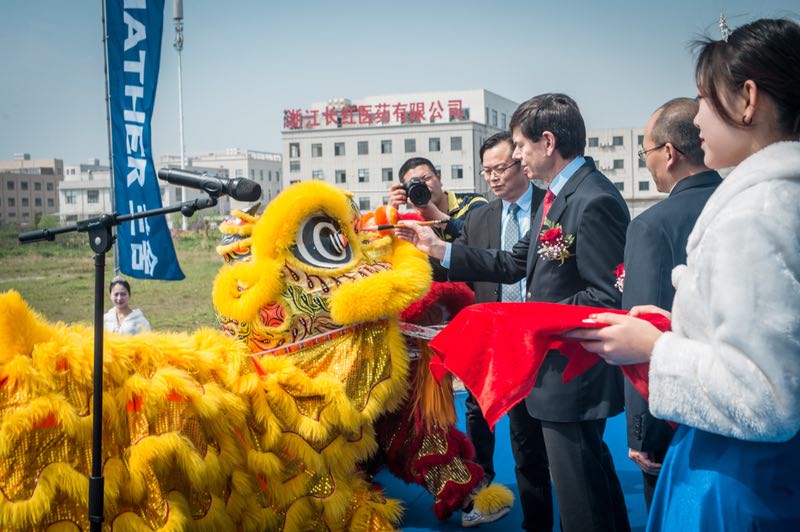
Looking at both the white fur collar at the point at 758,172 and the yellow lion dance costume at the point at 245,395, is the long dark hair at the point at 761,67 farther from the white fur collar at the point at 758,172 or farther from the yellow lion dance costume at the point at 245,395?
the yellow lion dance costume at the point at 245,395

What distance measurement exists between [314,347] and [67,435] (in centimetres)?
91

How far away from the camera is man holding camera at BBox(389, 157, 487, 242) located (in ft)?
11.9

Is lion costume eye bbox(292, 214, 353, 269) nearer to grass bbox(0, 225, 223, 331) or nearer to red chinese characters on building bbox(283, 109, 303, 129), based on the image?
grass bbox(0, 225, 223, 331)

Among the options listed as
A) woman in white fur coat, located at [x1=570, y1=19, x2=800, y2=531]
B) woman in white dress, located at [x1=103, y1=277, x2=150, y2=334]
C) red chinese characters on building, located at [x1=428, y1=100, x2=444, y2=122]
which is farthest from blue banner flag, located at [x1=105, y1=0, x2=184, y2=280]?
red chinese characters on building, located at [x1=428, y1=100, x2=444, y2=122]

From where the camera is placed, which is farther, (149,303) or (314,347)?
(149,303)

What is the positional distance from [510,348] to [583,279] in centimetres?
80

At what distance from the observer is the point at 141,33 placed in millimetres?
5215

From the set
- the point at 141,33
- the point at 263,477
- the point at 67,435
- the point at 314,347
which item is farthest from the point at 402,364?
the point at 141,33

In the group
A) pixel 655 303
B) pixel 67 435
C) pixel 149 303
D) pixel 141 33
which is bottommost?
pixel 149 303

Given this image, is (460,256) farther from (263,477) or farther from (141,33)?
(141,33)

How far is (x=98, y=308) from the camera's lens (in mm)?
2045

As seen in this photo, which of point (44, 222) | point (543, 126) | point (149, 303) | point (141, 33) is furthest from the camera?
point (44, 222)

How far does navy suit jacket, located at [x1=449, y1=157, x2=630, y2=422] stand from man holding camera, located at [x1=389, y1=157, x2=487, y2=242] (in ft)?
3.17

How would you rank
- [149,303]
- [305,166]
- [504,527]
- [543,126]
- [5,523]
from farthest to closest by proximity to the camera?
[305,166] → [149,303] → [504,527] → [543,126] → [5,523]
